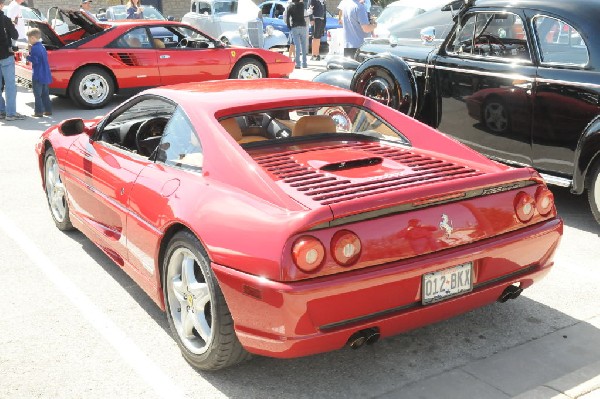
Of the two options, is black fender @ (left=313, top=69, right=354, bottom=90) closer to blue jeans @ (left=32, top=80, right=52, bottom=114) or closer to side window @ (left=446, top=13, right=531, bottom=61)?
side window @ (left=446, top=13, right=531, bottom=61)

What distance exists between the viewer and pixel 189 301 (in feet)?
12.0

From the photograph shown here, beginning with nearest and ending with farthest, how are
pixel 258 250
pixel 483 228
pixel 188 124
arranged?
pixel 258 250 → pixel 483 228 → pixel 188 124

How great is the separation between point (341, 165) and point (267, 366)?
3.66ft

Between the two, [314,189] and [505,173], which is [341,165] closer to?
[314,189]

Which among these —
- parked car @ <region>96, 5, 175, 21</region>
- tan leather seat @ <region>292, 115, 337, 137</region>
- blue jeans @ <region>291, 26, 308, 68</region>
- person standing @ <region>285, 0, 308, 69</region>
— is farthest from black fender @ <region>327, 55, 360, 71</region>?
parked car @ <region>96, 5, 175, 21</region>

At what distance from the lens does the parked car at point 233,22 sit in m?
19.8

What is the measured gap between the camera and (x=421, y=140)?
4332 millimetres

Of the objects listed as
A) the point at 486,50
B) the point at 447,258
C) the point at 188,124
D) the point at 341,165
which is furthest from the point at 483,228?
the point at 486,50

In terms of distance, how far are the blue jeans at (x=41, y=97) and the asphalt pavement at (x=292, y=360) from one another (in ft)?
23.5

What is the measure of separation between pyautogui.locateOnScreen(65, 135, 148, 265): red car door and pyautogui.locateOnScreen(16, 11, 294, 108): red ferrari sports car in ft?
24.1

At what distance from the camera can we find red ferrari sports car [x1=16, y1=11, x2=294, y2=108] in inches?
473

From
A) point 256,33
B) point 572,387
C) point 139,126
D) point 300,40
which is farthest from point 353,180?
point 256,33

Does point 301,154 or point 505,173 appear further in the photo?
point 301,154

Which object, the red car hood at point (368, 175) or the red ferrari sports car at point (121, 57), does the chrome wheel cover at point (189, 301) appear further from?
the red ferrari sports car at point (121, 57)
